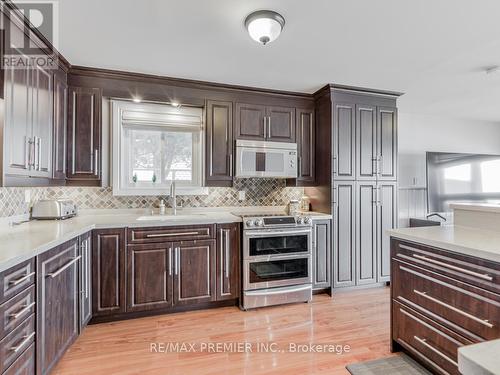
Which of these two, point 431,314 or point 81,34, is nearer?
point 431,314

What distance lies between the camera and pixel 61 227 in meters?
2.16

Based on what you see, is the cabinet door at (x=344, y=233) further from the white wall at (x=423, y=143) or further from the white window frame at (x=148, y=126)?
the white window frame at (x=148, y=126)

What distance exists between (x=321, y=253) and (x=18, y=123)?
9.85 feet

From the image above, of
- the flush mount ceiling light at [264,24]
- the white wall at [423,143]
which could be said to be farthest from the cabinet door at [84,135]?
the white wall at [423,143]

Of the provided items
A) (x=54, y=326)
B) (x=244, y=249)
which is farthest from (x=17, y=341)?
(x=244, y=249)

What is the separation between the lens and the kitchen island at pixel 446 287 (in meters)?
1.43

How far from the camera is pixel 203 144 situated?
3.18m

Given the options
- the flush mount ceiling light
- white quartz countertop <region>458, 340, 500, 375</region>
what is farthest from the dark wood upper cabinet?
white quartz countertop <region>458, 340, 500, 375</region>

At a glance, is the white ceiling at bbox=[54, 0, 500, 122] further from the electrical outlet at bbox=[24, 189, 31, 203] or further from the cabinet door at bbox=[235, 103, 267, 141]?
the electrical outlet at bbox=[24, 189, 31, 203]

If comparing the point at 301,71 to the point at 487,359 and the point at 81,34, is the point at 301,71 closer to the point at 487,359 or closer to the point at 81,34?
the point at 81,34

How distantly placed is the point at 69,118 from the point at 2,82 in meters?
1.00

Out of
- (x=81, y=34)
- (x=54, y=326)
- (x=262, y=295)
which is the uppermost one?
(x=81, y=34)

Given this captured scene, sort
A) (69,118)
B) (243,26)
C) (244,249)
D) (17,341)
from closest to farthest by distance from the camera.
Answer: (17,341)
(243,26)
(69,118)
(244,249)

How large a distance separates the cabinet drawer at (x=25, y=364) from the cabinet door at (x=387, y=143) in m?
3.56
